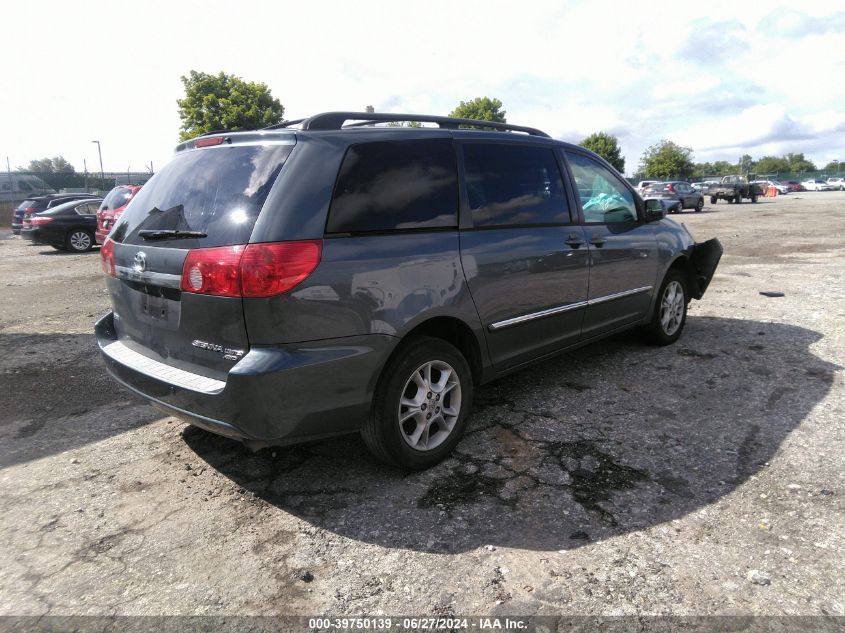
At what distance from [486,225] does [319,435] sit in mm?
1566

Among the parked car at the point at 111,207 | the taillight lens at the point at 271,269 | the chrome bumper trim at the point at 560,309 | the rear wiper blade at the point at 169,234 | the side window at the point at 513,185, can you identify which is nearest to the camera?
the taillight lens at the point at 271,269

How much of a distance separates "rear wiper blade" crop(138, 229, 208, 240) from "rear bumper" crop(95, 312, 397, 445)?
0.63 meters

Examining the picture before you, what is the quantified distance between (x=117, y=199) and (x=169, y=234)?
13.0 m

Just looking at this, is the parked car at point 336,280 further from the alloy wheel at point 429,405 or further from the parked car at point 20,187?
the parked car at point 20,187

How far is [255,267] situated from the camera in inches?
100

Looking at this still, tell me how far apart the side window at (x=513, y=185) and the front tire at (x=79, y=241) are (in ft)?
53.4

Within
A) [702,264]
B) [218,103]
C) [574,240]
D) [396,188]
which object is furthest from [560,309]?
A: [218,103]

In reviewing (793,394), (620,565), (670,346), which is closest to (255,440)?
(620,565)

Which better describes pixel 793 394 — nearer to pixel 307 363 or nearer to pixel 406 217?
pixel 406 217

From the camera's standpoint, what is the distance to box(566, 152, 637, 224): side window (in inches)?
174

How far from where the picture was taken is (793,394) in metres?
4.29

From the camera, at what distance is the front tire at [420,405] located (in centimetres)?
300

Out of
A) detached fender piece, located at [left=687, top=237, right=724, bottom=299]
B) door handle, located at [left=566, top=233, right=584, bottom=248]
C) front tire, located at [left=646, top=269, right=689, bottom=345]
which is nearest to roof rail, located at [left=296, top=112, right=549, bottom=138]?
door handle, located at [left=566, top=233, right=584, bottom=248]

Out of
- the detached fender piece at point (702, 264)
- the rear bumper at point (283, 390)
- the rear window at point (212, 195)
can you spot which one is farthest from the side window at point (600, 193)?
the rear window at point (212, 195)
